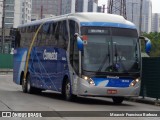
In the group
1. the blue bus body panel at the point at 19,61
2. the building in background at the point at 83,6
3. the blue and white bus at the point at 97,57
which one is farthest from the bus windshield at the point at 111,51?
the building in background at the point at 83,6

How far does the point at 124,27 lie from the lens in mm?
20438

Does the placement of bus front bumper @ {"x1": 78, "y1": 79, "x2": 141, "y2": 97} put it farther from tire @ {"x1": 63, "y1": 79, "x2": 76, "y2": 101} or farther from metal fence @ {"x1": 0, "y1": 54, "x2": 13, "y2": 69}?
metal fence @ {"x1": 0, "y1": 54, "x2": 13, "y2": 69}

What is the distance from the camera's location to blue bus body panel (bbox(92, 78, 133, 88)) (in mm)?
19422

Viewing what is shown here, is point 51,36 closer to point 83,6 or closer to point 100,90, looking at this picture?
point 100,90

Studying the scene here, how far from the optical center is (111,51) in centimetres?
1973

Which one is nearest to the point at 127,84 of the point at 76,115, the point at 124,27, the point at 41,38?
the point at 124,27

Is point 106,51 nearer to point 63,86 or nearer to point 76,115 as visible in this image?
point 63,86

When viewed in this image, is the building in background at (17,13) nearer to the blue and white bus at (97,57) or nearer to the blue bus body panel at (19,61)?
the blue bus body panel at (19,61)

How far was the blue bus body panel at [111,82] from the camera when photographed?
19422mm

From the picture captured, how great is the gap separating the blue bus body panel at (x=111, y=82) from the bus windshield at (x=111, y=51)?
35 cm

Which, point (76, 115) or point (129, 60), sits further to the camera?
point (129, 60)

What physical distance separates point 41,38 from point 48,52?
1.63 meters

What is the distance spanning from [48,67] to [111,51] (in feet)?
16.0

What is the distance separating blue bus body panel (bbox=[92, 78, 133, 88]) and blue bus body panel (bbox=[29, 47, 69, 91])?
1.99 meters
